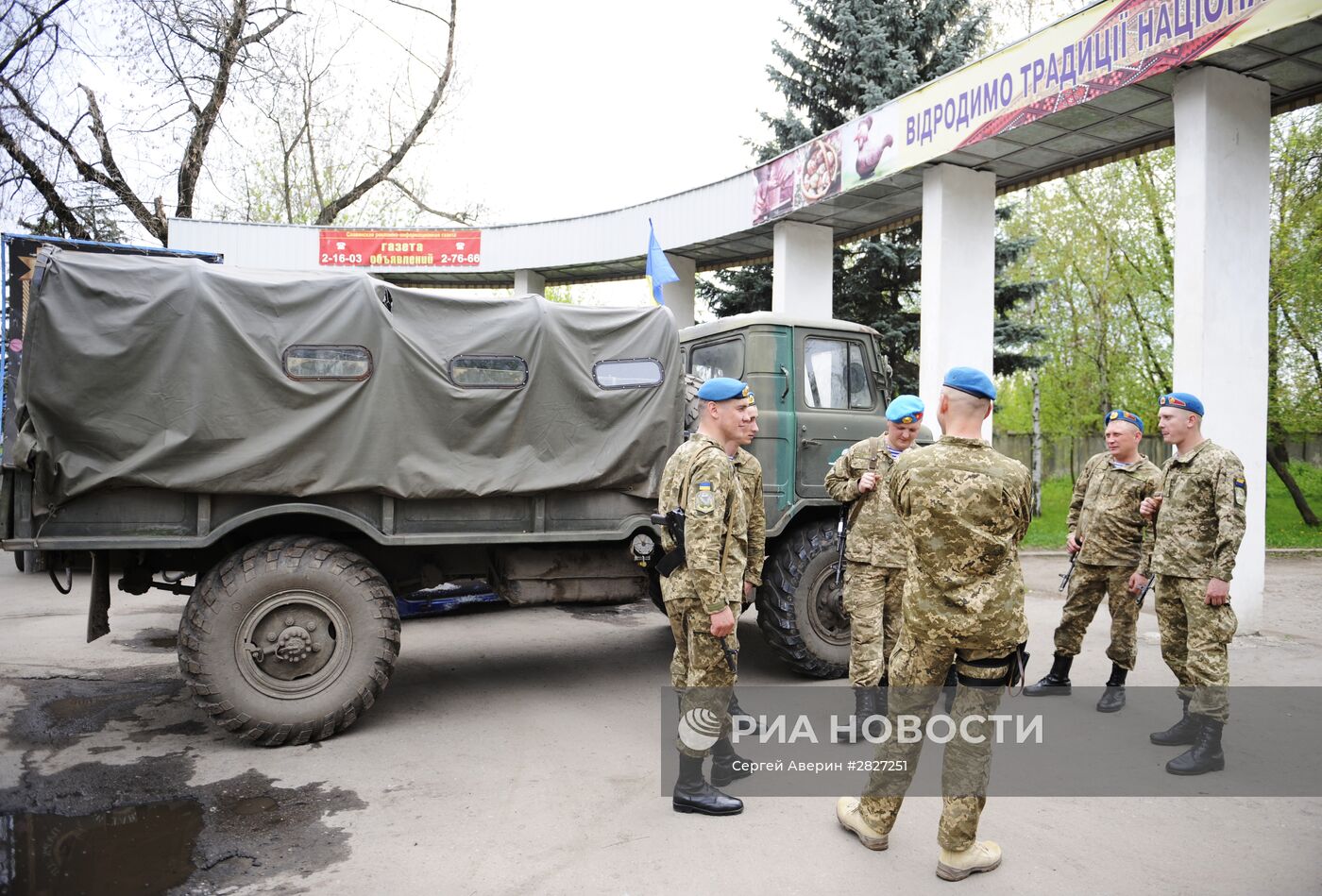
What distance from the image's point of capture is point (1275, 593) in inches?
376

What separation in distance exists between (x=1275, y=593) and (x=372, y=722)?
9697 millimetres

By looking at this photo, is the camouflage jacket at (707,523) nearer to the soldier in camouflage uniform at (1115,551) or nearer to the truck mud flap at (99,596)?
the soldier in camouflage uniform at (1115,551)

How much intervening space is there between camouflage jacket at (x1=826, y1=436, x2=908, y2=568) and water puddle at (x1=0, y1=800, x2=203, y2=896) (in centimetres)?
348

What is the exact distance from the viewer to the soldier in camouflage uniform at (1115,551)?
17.2 feet

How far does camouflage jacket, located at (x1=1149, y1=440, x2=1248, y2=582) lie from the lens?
4320mm

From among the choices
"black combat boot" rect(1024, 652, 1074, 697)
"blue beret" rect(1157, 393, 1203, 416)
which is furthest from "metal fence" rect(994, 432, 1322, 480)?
"blue beret" rect(1157, 393, 1203, 416)

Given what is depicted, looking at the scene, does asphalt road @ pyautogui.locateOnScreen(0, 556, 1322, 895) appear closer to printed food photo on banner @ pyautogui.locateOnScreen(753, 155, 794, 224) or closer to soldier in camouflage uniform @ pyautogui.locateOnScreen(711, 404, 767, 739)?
soldier in camouflage uniform @ pyautogui.locateOnScreen(711, 404, 767, 739)

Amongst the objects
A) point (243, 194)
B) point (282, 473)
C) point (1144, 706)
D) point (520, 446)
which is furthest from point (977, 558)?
point (243, 194)

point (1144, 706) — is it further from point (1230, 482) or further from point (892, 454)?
point (892, 454)

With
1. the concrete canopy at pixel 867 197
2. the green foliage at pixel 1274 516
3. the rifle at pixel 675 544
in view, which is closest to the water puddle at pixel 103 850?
the rifle at pixel 675 544

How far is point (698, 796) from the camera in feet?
12.4

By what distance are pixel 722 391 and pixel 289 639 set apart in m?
2.66

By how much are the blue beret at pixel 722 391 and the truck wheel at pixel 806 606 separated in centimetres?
221

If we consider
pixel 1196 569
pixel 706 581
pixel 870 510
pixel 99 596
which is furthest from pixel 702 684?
pixel 99 596
